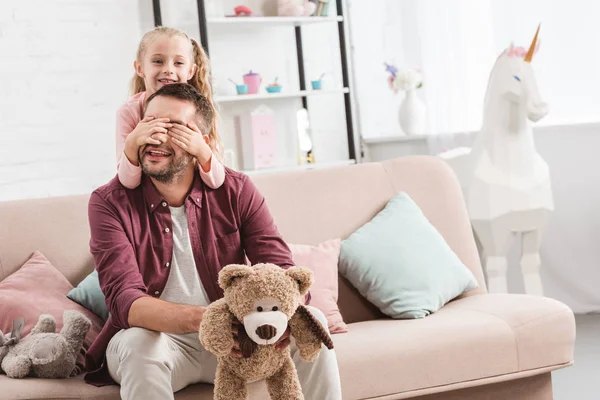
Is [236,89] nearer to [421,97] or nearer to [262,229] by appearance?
[421,97]

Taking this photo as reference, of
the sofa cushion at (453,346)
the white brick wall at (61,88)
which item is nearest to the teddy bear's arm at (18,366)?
the sofa cushion at (453,346)

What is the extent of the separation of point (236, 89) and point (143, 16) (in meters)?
0.57

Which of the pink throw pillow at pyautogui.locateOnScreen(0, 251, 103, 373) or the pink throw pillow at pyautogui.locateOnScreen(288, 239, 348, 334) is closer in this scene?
the pink throw pillow at pyautogui.locateOnScreen(0, 251, 103, 373)

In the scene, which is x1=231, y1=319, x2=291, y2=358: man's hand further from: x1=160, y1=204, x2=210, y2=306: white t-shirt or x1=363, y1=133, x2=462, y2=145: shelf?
x1=363, y1=133, x2=462, y2=145: shelf

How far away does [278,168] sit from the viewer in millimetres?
4336

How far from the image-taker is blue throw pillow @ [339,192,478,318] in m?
2.47

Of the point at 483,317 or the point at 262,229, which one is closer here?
the point at 262,229

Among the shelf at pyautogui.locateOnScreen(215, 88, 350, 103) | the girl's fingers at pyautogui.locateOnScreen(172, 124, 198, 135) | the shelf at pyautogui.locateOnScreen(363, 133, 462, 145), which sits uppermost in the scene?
the shelf at pyautogui.locateOnScreen(215, 88, 350, 103)

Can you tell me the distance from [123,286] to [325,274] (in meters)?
0.71

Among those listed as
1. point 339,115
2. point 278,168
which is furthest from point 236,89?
point 339,115

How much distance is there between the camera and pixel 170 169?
202 centimetres

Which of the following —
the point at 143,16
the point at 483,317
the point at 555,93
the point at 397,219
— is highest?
the point at 143,16

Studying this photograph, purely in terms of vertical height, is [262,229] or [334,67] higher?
[334,67]

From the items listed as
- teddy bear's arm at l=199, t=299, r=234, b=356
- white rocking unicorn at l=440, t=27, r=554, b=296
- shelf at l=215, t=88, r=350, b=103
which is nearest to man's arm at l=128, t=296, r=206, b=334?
teddy bear's arm at l=199, t=299, r=234, b=356
